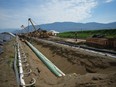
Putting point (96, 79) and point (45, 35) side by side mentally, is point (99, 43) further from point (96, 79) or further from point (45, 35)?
point (45, 35)

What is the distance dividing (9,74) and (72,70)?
23.5 ft

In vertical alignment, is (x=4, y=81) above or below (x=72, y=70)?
Result: above

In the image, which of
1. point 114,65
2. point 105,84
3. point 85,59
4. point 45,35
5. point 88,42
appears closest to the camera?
point 105,84

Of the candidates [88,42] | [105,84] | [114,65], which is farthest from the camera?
[88,42]

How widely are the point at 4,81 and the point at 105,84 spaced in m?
4.38

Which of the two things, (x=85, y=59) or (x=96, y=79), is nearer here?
(x=96, y=79)

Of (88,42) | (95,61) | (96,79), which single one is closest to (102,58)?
(95,61)

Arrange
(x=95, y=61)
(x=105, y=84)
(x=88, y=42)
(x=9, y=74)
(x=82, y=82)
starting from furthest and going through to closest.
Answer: (x=88, y=42) < (x=95, y=61) < (x=9, y=74) < (x=82, y=82) < (x=105, y=84)

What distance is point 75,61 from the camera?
1675cm

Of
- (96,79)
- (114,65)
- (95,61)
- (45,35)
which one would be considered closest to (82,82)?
(96,79)

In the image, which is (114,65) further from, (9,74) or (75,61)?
(9,74)

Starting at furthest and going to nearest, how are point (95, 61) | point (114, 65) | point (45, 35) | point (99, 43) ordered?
point (45, 35) < point (99, 43) < point (95, 61) < point (114, 65)

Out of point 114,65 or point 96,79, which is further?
point 114,65

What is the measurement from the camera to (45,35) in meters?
58.5
